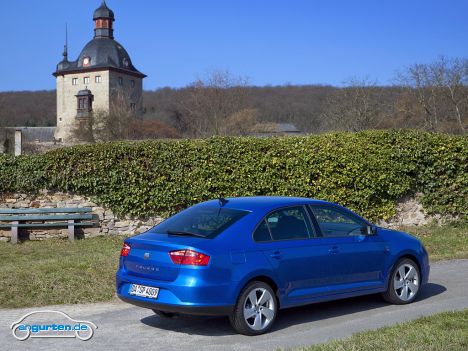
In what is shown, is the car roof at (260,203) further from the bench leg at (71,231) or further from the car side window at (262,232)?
the bench leg at (71,231)

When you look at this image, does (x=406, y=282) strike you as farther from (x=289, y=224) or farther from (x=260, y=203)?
(x=260, y=203)

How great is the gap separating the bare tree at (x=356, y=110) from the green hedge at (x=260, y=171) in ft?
57.1

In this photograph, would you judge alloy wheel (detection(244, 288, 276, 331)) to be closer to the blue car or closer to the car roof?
the blue car

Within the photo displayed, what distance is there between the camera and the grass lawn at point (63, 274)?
9070 millimetres

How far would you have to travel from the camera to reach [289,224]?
7.71 m

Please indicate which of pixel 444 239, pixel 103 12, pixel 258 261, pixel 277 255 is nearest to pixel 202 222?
pixel 258 261

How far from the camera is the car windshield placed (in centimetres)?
719

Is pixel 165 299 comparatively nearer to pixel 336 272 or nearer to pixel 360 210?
pixel 336 272

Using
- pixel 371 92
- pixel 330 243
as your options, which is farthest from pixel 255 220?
pixel 371 92

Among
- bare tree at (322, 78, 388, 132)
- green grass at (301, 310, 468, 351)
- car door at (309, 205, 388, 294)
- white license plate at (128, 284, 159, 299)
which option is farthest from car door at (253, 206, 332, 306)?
bare tree at (322, 78, 388, 132)

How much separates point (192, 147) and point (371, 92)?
90.1 feet

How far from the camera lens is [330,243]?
787 centimetres

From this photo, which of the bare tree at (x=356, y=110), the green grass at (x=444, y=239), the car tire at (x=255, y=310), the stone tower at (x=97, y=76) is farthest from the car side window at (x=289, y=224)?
the stone tower at (x=97, y=76)

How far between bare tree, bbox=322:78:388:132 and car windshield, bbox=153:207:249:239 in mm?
28326
